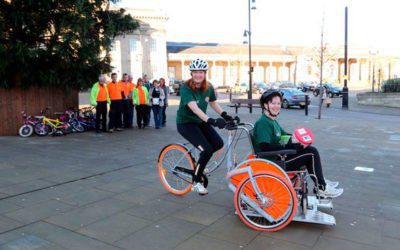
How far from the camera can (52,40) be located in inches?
419

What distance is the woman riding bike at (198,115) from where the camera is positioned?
4621 mm

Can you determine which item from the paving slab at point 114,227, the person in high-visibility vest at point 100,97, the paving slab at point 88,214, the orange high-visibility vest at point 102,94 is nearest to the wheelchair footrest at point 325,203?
the paving slab at point 114,227

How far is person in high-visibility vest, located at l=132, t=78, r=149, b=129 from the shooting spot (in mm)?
12609

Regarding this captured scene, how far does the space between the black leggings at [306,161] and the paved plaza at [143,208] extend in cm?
60

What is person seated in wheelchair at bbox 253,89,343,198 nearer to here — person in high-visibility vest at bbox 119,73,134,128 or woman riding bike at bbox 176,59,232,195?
woman riding bike at bbox 176,59,232,195

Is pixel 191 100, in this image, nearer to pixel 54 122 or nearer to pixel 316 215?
pixel 316 215

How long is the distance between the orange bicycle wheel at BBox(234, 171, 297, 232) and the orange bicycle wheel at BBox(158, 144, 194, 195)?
1060mm

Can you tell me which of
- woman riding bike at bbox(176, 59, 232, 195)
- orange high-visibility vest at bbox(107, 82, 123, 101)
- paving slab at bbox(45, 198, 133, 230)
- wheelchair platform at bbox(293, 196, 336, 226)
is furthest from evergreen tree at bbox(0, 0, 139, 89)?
wheelchair platform at bbox(293, 196, 336, 226)

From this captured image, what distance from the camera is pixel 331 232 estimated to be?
400cm

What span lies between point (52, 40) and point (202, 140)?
24.9 feet

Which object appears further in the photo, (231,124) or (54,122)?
(54,122)

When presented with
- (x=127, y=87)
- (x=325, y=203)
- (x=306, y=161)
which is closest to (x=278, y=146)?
(x=306, y=161)

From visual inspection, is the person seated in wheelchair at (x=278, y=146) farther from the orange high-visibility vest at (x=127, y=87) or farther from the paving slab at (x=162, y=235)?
the orange high-visibility vest at (x=127, y=87)

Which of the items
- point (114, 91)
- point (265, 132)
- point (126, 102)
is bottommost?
point (265, 132)
